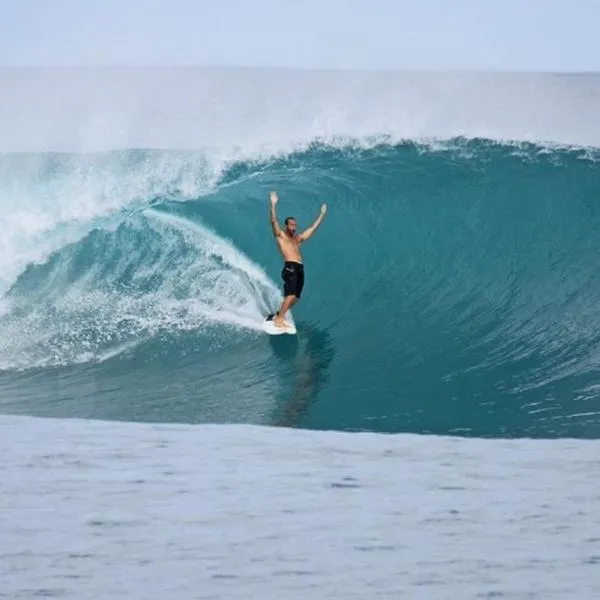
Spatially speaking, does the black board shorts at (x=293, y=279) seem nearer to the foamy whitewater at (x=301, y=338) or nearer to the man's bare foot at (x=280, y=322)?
the man's bare foot at (x=280, y=322)

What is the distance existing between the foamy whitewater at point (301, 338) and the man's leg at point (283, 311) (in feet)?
0.24

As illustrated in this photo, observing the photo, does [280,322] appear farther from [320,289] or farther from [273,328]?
[320,289]

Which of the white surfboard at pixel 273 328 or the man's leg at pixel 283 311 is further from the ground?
the man's leg at pixel 283 311

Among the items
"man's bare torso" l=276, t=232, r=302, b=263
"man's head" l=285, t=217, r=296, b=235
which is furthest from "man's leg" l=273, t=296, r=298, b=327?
"man's head" l=285, t=217, r=296, b=235

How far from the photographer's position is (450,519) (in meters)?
2.36

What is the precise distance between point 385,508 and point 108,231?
3.19 meters

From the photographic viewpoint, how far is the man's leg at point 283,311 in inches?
158

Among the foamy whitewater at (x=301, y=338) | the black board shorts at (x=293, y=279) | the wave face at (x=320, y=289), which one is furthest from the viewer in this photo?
the black board shorts at (x=293, y=279)

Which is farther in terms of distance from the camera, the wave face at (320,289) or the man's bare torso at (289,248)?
the man's bare torso at (289,248)

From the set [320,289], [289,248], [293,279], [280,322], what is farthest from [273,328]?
[320,289]

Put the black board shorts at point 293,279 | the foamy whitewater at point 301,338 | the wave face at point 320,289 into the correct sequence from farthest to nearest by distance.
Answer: the black board shorts at point 293,279
the wave face at point 320,289
the foamy whitewater at point 301,338

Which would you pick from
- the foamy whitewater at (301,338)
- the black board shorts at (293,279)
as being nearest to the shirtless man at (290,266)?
the black board shorts at (293,279)

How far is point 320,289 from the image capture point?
15.0 ft

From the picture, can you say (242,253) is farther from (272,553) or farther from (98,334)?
(272,553)
